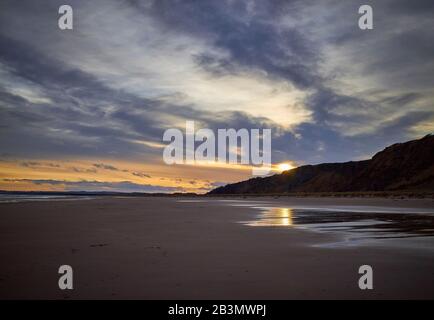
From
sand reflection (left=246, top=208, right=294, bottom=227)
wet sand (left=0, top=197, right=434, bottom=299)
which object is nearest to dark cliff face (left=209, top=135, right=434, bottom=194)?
sand reflection (left=246, top=208, right=294, bottom=227)

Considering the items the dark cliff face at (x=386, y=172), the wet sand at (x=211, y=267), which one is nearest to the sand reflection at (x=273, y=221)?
the wet sand at (x=211, y=267)

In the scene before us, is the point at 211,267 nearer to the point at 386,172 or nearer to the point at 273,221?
the point at 273,221

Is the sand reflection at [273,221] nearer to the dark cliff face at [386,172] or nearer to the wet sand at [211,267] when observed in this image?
the wet sand at [211,267]

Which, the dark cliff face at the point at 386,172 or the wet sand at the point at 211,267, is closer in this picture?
the wet sand at the point at 211,267

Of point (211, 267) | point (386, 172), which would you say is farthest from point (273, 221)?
point (386, 172)

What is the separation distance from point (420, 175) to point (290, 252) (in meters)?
115

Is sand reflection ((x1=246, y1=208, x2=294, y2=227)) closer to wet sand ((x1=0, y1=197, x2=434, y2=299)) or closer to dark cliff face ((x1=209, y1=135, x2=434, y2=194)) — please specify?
wet sand ((x1=0, y1=197, x2=434, y2=299))

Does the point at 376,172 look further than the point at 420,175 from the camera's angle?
Yes

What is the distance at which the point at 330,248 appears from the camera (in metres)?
10.8
